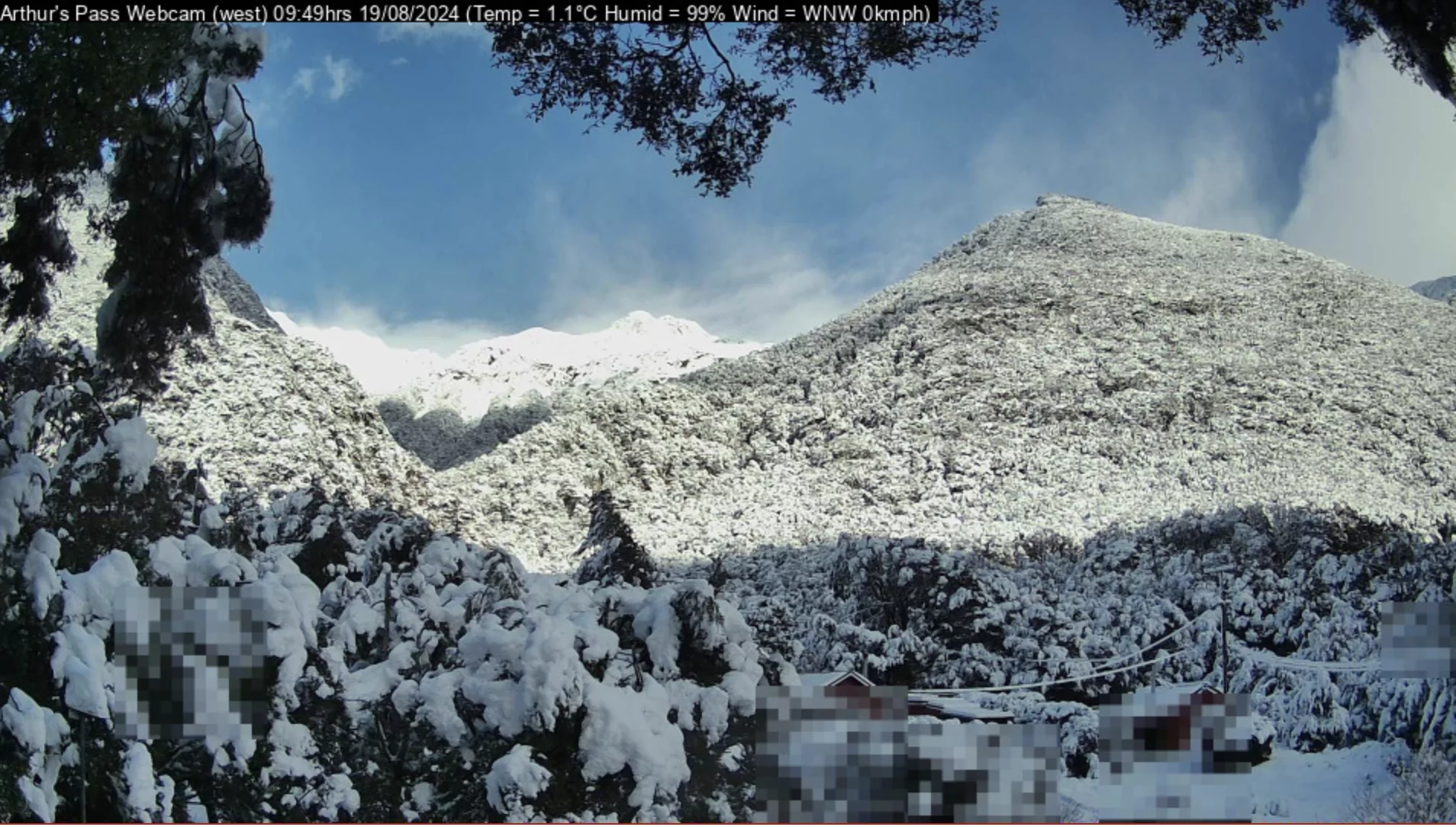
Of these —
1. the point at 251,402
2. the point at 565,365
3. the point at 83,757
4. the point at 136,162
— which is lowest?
the point at 83,757

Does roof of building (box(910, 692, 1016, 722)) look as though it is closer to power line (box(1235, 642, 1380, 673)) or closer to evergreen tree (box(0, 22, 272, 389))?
power line (box(1235, 642, 1380, 673))

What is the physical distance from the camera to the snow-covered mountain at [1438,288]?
4101 millimetres

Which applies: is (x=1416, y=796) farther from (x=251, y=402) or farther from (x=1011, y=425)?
(x=1011, y=425)

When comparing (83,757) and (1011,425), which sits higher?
(1011,425)

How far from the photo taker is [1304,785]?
8.33 ft

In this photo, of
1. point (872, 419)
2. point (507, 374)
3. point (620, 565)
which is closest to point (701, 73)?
point (620, 565)

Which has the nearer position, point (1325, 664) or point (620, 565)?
point (1325, 664)

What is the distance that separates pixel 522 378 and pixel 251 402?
197 cm

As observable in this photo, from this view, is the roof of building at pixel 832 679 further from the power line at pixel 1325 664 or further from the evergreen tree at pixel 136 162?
the evergreen tree at pixel 136 162

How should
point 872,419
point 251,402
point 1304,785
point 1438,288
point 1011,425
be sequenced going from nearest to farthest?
point 1304,785, point 251,402, point 1438,288, point 872,419, point 1011,425

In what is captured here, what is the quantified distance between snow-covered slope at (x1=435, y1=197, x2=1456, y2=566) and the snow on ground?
1326 millimetres

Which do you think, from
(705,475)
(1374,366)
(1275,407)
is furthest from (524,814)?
(1374,366)

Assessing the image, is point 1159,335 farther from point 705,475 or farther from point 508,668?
point 508,668

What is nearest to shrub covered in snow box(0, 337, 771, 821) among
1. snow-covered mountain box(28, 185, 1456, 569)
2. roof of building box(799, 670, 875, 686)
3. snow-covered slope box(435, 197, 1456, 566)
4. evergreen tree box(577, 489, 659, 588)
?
roof of building box(799, 670, 875, 686)
